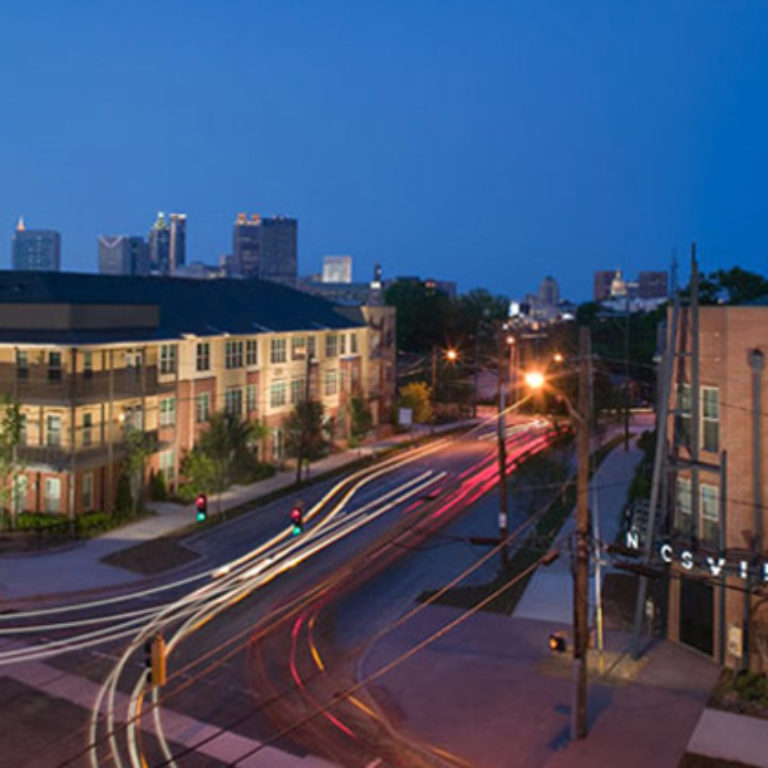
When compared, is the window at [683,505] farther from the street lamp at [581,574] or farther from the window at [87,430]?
the window at [87,430]

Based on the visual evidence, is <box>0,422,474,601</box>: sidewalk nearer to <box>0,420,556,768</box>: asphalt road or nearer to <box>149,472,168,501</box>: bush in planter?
<box>149,472,168,501</box>: bush in planter

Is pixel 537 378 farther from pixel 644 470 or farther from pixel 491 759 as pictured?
pixel 644 470

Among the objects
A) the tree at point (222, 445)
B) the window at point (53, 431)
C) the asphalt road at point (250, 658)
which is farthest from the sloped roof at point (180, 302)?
the asphalt road at point (250, 658)

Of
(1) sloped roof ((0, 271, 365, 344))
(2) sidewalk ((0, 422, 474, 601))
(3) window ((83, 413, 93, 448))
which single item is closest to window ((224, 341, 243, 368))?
(1) sloped roof ((0, 271, 365, 344))

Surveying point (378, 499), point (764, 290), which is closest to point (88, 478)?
point (378, 499)

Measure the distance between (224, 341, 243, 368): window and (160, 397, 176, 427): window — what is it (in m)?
5.20

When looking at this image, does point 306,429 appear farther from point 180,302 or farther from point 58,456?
point 58,456

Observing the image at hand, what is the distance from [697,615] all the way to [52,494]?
89.6 ft

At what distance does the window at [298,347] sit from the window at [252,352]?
3.97 m

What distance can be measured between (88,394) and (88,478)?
381 centimetres

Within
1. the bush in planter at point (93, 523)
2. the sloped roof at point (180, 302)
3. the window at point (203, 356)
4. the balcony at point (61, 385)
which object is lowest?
the bush in planter at point (93, 523)

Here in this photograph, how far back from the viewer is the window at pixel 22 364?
40.0 meters

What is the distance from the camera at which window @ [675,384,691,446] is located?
25.5 meters

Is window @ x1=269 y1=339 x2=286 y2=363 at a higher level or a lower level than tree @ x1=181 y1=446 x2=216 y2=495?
higher
